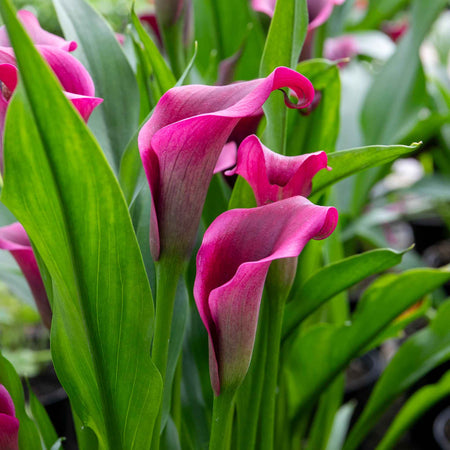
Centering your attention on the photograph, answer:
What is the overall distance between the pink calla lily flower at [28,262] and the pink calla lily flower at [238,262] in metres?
0.11

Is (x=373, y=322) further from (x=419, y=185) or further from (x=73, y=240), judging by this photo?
(x=419, y=185)

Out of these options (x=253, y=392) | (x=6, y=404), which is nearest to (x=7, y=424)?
(x=6, y=404)

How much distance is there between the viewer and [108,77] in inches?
Answer: 12.8

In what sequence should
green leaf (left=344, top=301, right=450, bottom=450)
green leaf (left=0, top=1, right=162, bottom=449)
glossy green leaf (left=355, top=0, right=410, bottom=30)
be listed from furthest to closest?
1. glossy green leaf (left=355, top=0, right=410, bottom=30)
2. green leaf (left=344, top=301, right=450, bottom=450)
3. green leaf (left=0, top=1, right=162, bottom=449)

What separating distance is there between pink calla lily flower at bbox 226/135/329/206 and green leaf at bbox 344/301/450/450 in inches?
9.2

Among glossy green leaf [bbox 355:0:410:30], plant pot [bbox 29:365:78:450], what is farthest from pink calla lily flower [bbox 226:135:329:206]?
glossy green leaf [bbox 355:0:410:30]

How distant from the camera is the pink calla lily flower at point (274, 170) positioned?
0.75 feet

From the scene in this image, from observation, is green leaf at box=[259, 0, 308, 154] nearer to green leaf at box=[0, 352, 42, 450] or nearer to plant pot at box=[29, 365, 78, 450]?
green leaf at box=[0, 352, 42, 450]

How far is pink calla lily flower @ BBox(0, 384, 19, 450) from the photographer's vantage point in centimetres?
25

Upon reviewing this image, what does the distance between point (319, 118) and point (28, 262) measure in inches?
7.4

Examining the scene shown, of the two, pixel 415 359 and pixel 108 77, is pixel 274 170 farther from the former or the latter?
pixel 415 359

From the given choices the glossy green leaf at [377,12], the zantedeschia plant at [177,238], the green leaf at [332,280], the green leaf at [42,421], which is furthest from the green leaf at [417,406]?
the glossy green leaf at [377,12]

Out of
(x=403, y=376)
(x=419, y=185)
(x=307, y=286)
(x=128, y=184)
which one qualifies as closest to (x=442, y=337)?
(x=403, y=376)

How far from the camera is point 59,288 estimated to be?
22 centimetres
